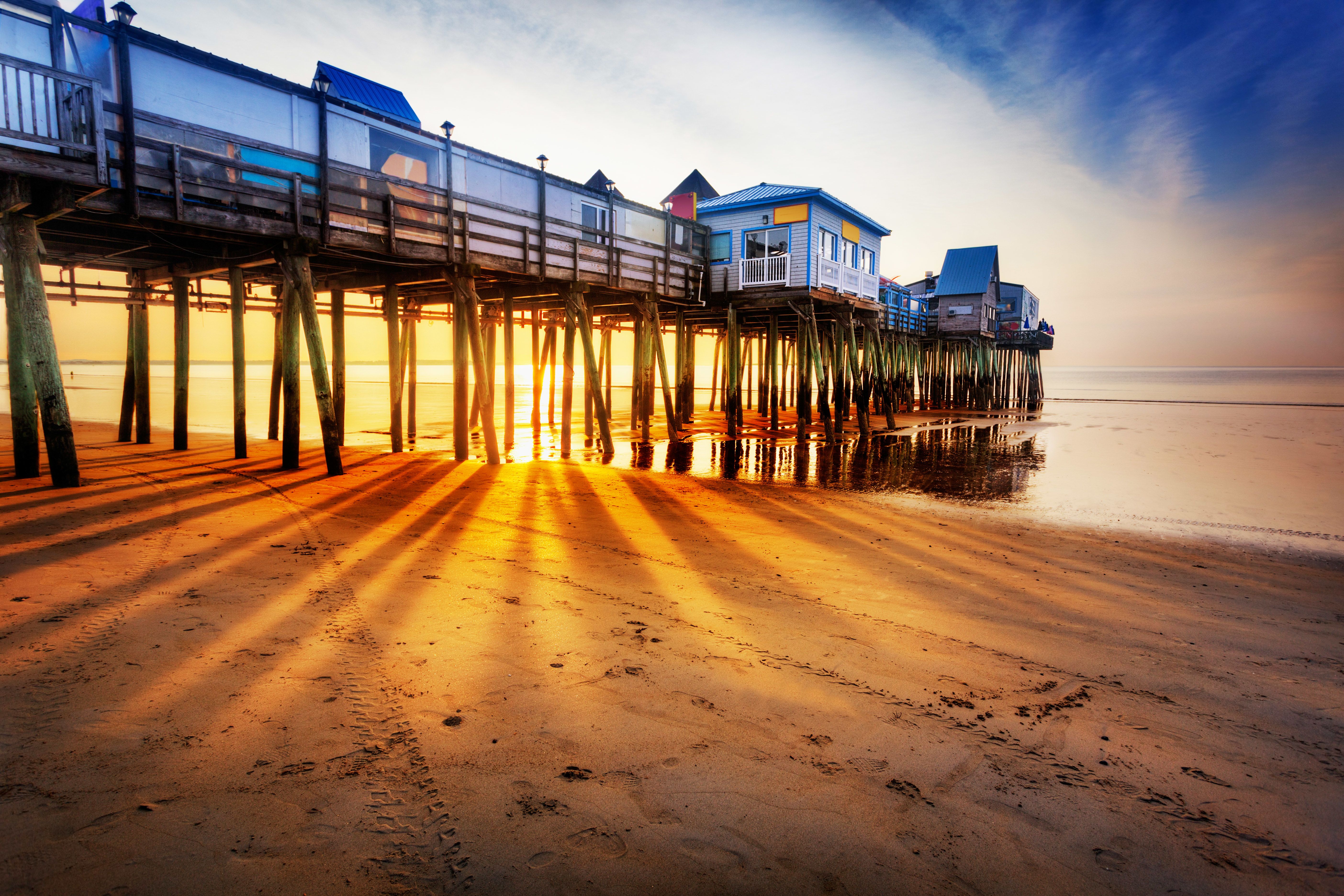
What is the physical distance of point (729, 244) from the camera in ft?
68.0

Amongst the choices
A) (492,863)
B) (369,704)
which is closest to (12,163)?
(369,704)

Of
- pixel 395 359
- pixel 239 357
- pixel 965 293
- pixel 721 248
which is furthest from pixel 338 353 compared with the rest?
pixel 965 293

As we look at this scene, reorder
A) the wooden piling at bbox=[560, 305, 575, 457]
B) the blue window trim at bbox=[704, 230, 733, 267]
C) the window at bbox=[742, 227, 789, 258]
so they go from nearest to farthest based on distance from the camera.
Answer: the wooden piling at bbox=[560, 305, 575, 457]
the window at bbox=[742, 227, 789, 258]
the blue window trim at bbox=[704, 230, 733, 267]

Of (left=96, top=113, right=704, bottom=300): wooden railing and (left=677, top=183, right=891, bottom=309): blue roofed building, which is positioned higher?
(left=677, top=183, right=891, bottom=309): blue roofed building

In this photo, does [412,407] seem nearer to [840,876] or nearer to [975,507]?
[975,507]

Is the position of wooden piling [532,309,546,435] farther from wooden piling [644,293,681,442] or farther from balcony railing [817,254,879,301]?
balcony railing [817,254,879,301]

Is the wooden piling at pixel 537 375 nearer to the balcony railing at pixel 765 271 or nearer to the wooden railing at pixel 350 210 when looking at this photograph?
the wooden railing at pixel 350 210

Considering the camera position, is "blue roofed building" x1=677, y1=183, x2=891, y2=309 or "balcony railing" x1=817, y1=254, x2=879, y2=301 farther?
"balcony railing" x1=817, y1=254, x2=879, y2=301

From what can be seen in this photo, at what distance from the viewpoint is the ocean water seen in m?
11.5

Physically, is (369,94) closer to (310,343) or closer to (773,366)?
(310,343)

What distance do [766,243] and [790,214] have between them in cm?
119

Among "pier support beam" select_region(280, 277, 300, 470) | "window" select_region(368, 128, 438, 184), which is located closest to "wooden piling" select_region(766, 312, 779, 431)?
"window" select_region(368, 128, 438, 184)

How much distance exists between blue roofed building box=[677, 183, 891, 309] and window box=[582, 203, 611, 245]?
4661mm

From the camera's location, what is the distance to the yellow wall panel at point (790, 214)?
19453mm
